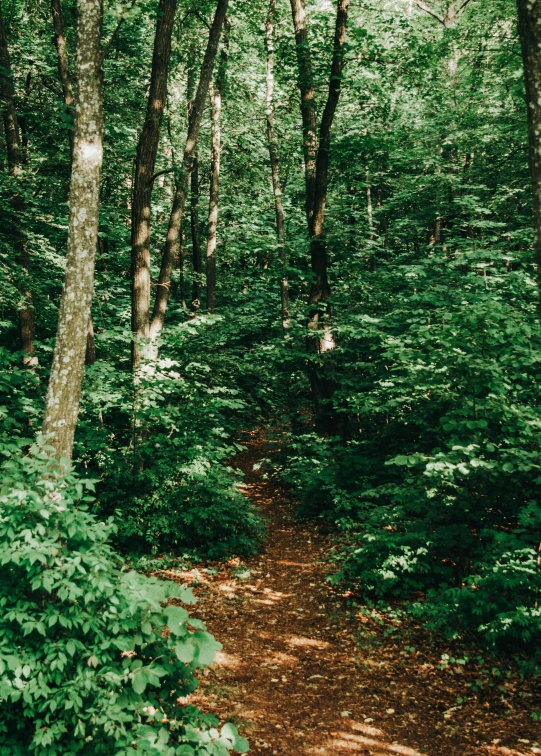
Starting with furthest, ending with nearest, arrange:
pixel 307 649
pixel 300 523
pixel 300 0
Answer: pixel 300 0 < pixel 300 523 < pixel 307 649

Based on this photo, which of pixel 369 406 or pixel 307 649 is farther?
pixel 369 406

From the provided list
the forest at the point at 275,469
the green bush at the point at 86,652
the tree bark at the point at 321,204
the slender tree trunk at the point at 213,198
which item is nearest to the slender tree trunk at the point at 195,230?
the slender tree trunk at the point at 213,198

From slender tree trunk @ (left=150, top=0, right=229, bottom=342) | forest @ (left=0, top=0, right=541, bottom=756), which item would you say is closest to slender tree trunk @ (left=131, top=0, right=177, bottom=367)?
forest @ (left=0, top=0, right=541, bottom=756)

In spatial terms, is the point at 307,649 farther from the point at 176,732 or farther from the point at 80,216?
the point at 80,216

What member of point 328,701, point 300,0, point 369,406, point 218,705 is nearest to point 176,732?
point 218,705

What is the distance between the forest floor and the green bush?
1733 millimetres

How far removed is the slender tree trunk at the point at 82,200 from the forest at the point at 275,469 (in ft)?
0.07

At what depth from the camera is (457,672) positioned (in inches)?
199

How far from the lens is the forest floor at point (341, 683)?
4.33 meters

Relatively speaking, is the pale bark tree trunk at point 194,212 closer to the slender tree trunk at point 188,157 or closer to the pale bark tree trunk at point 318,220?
the pale bark tree trunk at point 318,220

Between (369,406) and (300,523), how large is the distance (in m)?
2.66

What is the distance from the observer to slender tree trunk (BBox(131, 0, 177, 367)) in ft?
27.5

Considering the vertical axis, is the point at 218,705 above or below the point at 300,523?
below

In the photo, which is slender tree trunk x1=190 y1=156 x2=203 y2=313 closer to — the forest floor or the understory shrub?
the understory shrub
